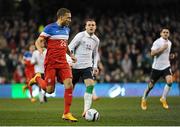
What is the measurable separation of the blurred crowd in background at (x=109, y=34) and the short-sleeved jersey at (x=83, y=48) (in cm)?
1195

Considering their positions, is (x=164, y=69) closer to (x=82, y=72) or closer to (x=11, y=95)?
(x=82, y=72)

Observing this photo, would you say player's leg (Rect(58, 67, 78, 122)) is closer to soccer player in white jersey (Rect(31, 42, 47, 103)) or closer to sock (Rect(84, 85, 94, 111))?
sock (Rect(84, 85, 94, 111))

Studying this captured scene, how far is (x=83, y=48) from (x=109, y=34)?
736 inches

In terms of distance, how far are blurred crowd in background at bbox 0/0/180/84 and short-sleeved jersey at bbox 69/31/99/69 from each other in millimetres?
11947

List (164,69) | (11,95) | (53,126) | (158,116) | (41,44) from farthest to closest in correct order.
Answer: (11,95) → (164,69) → (158,116) → (41,44) → (53,126)

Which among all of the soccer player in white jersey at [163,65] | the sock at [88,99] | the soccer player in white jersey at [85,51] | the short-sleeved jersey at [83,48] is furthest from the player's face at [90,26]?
the soccer player in white jersey at [163,65]

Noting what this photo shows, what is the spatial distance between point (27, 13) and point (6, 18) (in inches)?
65.9

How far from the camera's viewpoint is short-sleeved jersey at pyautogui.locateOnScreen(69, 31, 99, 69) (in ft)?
57.8

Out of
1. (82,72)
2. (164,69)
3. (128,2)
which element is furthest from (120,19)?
(82,72)

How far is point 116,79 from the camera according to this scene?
1296 inches

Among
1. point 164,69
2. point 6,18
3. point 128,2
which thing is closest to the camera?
point 164,69

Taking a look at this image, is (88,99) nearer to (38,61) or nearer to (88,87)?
(88,87)

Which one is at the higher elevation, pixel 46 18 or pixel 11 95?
pixel 46 18

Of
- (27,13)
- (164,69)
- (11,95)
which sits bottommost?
(11,95)
